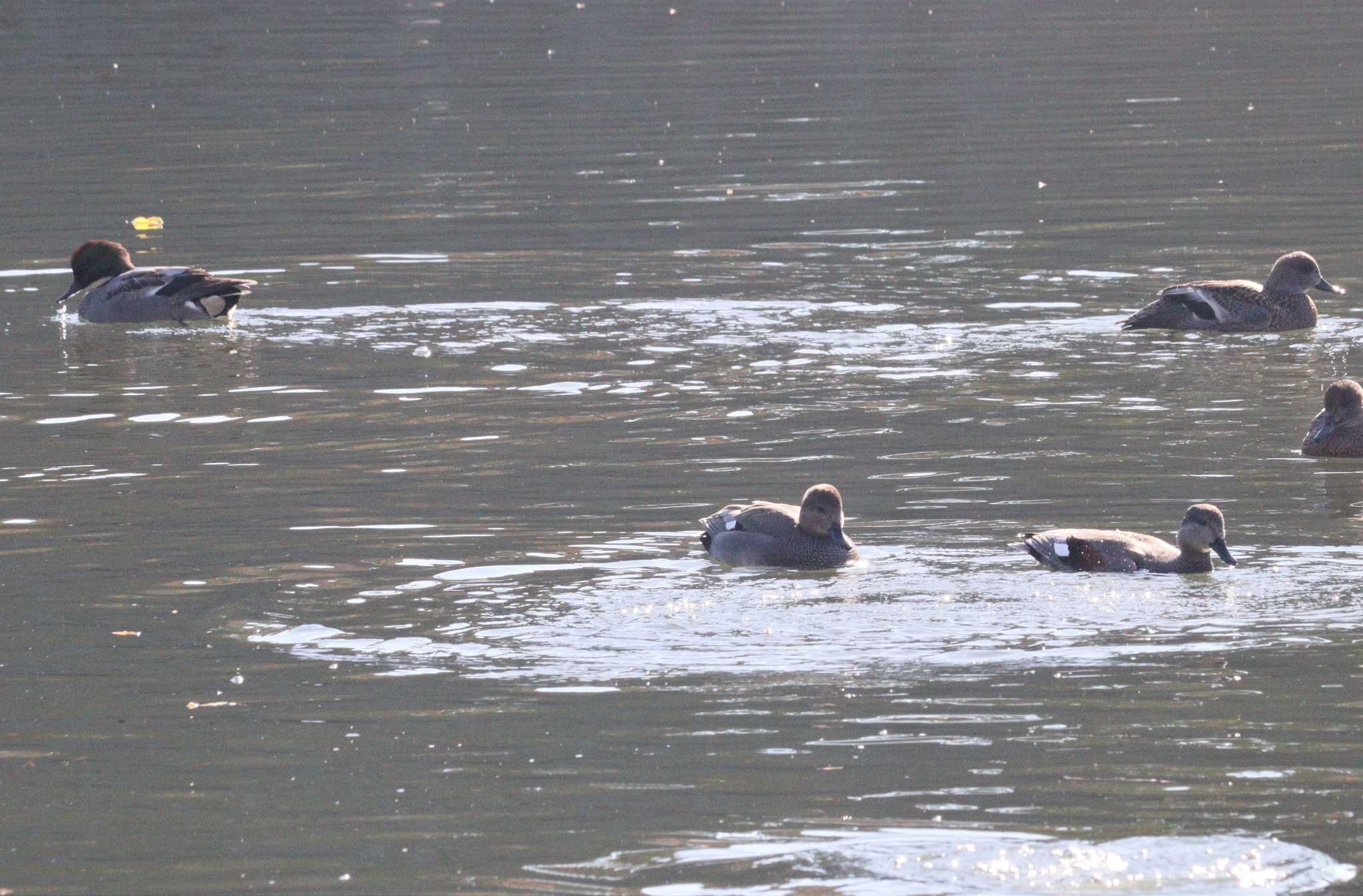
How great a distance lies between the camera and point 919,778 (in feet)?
28.3

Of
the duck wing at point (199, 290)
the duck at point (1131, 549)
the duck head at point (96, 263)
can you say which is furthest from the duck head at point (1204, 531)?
the duck head at point (96, 263)

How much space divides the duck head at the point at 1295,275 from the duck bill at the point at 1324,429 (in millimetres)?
3991

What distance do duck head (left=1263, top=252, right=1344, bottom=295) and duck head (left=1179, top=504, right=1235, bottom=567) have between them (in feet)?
24.1

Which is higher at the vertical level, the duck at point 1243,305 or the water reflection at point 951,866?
the duck at point 1243,305

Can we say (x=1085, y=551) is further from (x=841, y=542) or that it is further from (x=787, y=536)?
(x=787, y=536)

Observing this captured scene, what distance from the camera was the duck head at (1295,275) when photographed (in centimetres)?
1823

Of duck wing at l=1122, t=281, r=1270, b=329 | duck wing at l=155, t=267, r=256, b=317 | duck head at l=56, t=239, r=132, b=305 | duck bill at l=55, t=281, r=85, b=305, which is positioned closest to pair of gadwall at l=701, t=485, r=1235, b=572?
duck wing at l=1122, t=281, r=1270, b=329

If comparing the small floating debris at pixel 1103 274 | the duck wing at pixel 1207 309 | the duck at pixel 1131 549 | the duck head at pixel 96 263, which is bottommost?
the duck at pixel 1131 549

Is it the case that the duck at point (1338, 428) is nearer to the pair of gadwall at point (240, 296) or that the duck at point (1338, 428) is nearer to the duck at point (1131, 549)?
the duck at point (1131, 549)

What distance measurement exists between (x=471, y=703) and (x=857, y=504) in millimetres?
3955

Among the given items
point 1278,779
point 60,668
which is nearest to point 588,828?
point 1278,779

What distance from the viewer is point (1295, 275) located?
18.4 metres

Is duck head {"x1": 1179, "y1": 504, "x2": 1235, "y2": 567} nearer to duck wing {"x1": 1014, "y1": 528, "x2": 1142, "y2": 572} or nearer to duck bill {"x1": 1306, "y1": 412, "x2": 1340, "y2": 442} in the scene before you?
duck wing {"x1": 1014, "y1": 528, "x2": 1142, "y2": 572}

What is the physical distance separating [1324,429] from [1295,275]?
14.3 ft
